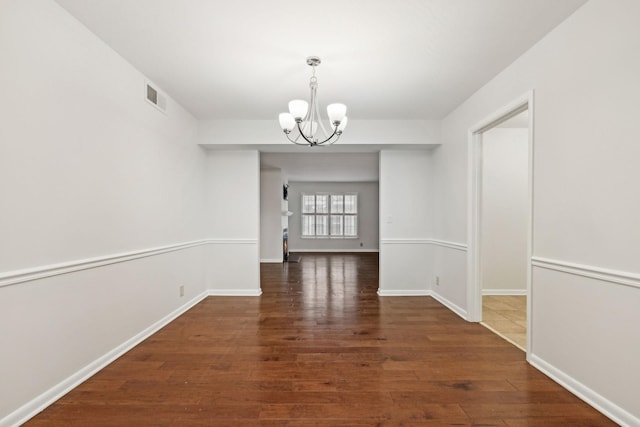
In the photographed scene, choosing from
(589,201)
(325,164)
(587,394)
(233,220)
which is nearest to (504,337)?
(587,394)

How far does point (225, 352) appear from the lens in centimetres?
286

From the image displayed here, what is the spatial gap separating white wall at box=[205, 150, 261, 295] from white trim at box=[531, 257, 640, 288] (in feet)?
12.1

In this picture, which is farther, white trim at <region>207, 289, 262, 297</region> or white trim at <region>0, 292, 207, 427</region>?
white trim at <region>207, 289, 262, 297</region>

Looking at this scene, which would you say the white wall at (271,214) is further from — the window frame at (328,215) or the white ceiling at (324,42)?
the white ceiling at (324,42)

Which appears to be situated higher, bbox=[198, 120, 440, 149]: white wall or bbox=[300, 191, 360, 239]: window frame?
bbox=[198, 120, 440, 149]: white wall

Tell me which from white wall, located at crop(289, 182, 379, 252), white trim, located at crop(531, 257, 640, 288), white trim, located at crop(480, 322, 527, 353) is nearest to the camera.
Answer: white trim, located at crop(531, 257, 640, 288)

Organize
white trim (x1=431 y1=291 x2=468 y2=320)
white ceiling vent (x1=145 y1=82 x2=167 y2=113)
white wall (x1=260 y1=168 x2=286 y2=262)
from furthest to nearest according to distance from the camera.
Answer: white wall (x1=260 y1=168 x2=286 y2=262), white trim (x1=431 y1=291 x2=468 y2=320), white ceiling vent (x1=145 y1=82 x2=167 y2=113)

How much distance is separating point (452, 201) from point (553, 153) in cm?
186

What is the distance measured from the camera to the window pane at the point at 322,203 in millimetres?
11844

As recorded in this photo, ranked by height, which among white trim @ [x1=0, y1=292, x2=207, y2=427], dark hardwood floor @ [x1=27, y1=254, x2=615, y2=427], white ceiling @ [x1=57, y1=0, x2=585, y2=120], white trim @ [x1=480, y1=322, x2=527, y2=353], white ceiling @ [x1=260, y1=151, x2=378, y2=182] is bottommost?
white trim @ [x1=480, y1=322, x2=527, y2=353]

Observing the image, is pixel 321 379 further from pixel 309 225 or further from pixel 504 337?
pixel 309 225

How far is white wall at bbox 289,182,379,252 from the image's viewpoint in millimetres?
11773

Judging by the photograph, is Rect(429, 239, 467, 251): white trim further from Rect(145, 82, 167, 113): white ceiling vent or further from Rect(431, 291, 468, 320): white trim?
Rect(145, 82, 167, 113): white ceiling vent

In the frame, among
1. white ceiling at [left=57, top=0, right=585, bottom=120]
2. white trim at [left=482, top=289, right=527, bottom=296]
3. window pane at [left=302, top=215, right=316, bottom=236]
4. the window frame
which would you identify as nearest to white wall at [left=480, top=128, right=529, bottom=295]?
white trim at [left=482, top=289, right=527, bottom=296]
